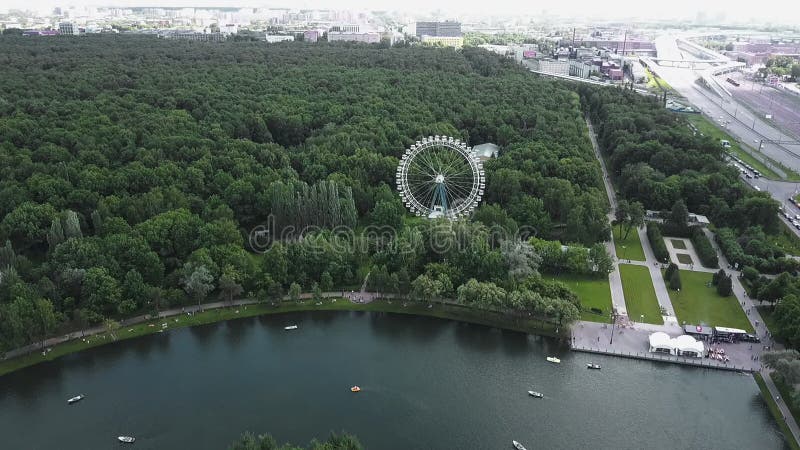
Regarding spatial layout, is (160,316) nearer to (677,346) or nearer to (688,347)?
(677,346)

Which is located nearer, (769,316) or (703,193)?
(769,316)

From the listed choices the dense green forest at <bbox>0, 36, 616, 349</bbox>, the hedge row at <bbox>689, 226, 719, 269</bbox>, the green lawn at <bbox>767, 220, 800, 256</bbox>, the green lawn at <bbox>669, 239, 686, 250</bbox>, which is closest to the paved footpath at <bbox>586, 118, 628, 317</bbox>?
the dense green forest at <bbox>0, 36, 616, 349</bbox>

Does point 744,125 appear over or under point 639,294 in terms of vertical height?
over

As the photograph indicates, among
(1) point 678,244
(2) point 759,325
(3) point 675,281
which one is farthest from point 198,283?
(1) point 678,244

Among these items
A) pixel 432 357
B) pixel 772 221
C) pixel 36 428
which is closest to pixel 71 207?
pixel 36 428

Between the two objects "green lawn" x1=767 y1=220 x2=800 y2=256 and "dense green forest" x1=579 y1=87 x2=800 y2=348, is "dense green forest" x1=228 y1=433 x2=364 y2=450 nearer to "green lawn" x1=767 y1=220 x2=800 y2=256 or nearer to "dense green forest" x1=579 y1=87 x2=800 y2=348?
"dense green forest" x1=579 y1=87 x2=800 y2=348

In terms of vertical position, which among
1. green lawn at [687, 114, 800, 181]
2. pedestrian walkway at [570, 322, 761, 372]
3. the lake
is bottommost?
the lake
